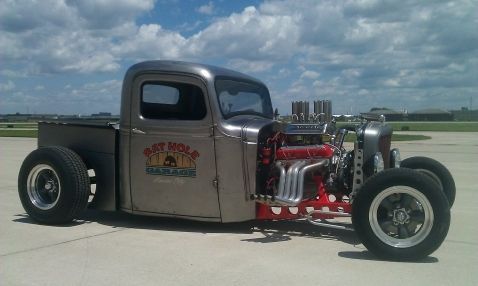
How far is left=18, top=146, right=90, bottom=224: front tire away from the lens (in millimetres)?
6434

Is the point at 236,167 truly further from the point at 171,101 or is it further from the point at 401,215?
the point at 401,215

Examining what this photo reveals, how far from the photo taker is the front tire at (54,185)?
6434mm

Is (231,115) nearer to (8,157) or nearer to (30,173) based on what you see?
(30,173)

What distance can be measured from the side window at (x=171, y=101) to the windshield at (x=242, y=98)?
0.27 m

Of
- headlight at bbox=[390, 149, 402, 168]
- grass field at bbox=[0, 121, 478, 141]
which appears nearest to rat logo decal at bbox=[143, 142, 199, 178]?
headlight at bbox=[390, 149, 402, 168]

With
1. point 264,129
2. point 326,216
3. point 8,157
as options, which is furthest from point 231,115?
point 8,157

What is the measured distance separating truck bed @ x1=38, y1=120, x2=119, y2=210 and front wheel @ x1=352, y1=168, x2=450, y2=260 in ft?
9.45

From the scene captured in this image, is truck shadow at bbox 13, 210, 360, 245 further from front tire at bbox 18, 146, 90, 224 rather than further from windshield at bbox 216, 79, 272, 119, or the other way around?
windshield at bbox 216, 79, 272, 119

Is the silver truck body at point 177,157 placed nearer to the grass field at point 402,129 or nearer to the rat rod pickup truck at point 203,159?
the rat rod pickup truck at point 203,159

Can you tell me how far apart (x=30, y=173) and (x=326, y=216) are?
3.63 m

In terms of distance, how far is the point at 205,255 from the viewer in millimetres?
5258

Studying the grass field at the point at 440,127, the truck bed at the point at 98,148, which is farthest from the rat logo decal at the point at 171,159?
the grass field at the point at 440,127

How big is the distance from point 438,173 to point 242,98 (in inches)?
107

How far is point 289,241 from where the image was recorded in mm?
5855
